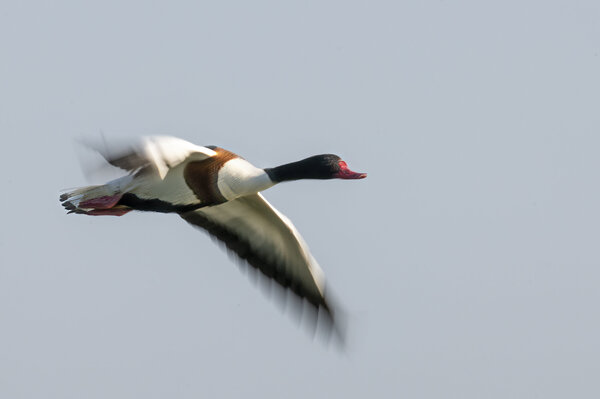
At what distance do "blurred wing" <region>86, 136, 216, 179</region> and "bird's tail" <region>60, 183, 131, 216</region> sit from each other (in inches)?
42.4

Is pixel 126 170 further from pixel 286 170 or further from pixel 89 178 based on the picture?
pixel 286 170

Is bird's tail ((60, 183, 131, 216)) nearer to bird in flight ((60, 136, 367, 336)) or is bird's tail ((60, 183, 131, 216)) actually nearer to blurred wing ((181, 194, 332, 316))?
bird in flight ((60, 136, 367, 336))

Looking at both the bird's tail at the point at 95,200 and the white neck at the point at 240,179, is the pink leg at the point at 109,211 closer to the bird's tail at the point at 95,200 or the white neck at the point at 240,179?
the bird's tail at the point at 95,200

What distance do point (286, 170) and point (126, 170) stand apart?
1.94m

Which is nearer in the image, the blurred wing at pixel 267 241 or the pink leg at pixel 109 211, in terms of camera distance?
the pink leg at pixel 109 211

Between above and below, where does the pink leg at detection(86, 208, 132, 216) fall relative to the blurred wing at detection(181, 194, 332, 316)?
above

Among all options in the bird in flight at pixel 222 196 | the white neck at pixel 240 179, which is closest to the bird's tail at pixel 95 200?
the bird in flight at pixel 222 196

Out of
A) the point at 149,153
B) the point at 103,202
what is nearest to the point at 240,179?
the point at 103,202

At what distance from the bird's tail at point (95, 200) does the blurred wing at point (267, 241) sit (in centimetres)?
118

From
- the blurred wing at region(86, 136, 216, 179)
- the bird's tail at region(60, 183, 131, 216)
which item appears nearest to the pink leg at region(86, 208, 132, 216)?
the bird's tail at region(60, 183, 131, 216)

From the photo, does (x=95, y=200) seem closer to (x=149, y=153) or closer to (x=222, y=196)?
(x=222, y=196)

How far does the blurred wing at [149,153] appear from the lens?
1067 cm

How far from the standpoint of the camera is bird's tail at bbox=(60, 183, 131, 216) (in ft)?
39.6

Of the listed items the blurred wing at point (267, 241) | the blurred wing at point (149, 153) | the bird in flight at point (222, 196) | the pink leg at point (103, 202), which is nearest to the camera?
the blurred wing at point (149, 153)
